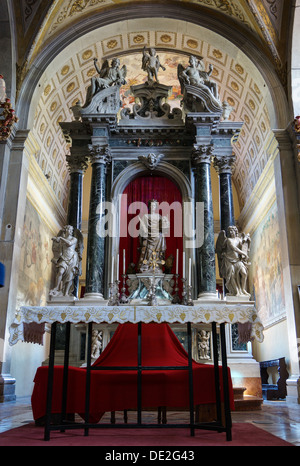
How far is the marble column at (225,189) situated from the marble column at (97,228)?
2848 millimetres

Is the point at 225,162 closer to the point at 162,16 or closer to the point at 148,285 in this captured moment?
the point at 148,285

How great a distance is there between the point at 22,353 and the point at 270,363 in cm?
726

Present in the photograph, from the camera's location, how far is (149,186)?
37.9 ft

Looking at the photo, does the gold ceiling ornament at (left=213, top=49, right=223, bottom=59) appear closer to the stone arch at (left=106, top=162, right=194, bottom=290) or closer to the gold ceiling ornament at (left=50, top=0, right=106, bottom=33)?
the gold ceiling ornament at (left=50, top=0, right=106, bottom=33)

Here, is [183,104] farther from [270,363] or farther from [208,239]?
[270,363]

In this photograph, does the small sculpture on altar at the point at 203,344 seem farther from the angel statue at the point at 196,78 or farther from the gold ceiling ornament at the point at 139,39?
the gold ceiling ornament at the point at 139,39

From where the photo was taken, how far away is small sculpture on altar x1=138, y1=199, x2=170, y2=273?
10.4m

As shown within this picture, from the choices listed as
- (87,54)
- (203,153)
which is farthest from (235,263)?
(87,54)

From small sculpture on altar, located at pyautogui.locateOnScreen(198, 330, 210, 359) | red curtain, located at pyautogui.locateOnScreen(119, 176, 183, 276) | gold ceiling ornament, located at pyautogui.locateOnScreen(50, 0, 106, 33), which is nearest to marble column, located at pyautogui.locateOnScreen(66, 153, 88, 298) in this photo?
red curtain, located at pyautogui.locateOnScreen(119, 176, 183, 276)

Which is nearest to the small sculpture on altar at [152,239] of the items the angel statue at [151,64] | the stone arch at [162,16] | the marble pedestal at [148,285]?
the marble pedestal at [148,285]

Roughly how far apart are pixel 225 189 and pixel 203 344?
3986 millimetres

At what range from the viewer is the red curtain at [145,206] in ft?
36.2

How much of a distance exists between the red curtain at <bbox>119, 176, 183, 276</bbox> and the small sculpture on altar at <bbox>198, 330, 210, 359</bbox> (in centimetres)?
189
